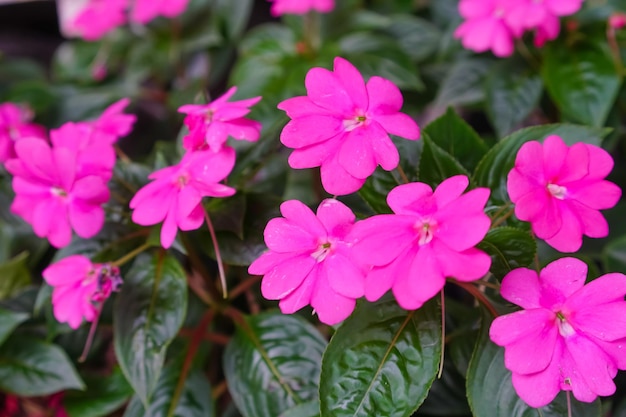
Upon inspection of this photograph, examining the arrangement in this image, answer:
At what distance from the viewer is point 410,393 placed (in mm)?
692

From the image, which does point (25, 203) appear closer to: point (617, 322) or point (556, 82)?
point (617, 322)

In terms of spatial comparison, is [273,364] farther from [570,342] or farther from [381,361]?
[570,342]

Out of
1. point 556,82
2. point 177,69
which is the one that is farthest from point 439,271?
point 177,69

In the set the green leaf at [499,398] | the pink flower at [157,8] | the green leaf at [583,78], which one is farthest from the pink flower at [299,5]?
the green leaf at [499,398]

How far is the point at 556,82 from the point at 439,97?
22 centimetres

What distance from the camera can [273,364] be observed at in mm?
903

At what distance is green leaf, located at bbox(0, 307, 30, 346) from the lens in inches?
37.9

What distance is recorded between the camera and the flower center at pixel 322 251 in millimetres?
649

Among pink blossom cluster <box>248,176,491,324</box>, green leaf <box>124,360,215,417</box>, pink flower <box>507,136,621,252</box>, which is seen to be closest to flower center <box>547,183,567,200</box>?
pink flower <box>507,136,621,252</box>

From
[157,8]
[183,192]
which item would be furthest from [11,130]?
[183,192]

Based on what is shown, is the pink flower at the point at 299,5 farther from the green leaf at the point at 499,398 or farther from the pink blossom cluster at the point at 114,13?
the green leaf at the point at 499,398

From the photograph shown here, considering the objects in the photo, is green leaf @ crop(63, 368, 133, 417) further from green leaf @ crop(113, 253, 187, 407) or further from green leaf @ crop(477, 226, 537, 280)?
green leaf @ crop(477, 226, 537, 280)

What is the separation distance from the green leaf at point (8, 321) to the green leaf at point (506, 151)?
0.71 meters

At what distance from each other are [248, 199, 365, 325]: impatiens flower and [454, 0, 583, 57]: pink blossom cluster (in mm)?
626
